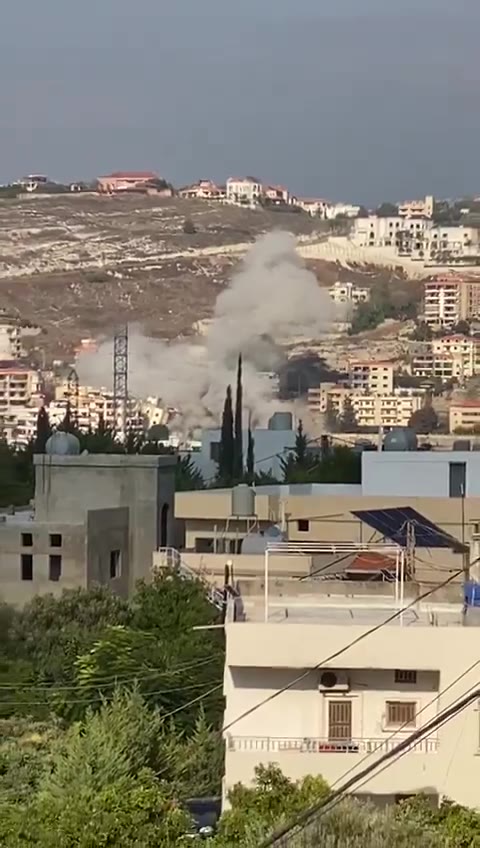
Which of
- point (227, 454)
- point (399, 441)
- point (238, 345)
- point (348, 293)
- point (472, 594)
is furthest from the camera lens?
point (348, 293)

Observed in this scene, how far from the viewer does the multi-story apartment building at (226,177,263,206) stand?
11188cm

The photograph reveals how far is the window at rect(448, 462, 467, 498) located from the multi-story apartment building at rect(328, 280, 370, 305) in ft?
245

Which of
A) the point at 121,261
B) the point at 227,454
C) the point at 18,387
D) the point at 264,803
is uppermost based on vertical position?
the point at 121,261

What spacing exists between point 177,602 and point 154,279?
84.5 m

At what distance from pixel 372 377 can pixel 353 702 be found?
74052 mm

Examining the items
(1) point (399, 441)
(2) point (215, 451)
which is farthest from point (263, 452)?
(1) point (399, 441)

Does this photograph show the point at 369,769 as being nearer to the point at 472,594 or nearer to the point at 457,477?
the point at 472,594

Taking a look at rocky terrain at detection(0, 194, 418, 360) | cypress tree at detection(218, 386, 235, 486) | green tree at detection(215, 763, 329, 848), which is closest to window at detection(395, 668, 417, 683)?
green tree at detection(215, 763, 329, 848)

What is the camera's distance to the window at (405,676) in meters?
7.89

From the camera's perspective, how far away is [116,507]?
1980 centimetres

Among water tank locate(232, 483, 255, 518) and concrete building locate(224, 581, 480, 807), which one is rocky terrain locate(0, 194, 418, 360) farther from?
concrete building locate(224, 581, 480, 807)

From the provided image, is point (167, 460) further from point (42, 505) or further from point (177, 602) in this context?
point (177, 602)

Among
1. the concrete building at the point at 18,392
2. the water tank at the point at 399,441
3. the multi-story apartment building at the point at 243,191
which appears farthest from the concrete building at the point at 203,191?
the water tank at the point at 399,441

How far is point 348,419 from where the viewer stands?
71.8m
